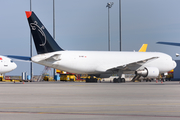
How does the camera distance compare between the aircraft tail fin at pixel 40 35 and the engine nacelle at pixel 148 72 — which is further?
the engine nacelle at pixel 148 72

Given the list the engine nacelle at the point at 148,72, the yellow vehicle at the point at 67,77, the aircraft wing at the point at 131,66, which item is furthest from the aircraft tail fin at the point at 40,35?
the yellow vehicle at the point at 67,77

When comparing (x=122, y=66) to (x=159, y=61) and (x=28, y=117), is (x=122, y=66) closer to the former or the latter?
(x=159, y=61)

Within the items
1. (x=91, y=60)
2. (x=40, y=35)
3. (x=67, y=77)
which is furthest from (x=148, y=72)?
(x=67, y=77)

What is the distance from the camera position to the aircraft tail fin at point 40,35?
36.5 metres

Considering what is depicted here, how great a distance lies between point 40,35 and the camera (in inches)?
1458

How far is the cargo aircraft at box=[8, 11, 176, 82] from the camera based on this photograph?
122ft

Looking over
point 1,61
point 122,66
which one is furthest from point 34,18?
point 1,61

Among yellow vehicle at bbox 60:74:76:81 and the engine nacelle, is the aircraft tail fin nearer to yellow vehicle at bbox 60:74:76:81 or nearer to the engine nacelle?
the engine nacelle

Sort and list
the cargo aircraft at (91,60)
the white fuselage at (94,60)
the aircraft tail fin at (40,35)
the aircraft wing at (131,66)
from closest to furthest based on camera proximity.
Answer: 1. the aircraft tail fin at (40,35)
2. the cargo aircraft at (91,60)
3. the white fuselage at (94,60)
4. the aircraft wing at (131,66)

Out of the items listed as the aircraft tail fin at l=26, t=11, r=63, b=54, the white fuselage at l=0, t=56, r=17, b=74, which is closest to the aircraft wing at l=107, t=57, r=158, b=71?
the aircraft tail fin at l=26, t=11, r=63, b=54

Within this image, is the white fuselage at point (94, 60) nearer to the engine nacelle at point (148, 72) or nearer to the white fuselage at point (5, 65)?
the engine nacelle at point (148, 72)

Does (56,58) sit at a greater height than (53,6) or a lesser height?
lesser

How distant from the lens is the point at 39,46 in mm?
37375

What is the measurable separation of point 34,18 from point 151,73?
673 inches
